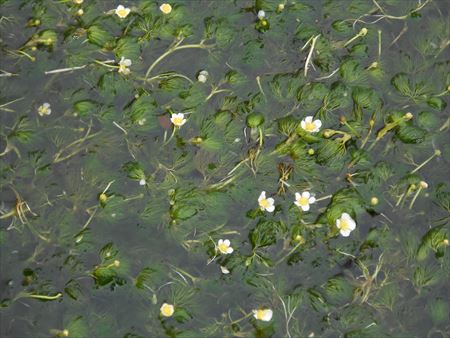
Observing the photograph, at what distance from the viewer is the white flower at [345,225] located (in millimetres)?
3762

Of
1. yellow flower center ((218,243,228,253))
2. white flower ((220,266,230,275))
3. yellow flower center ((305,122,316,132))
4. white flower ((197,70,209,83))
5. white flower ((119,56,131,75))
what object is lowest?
white flower ((220,266,230,275))

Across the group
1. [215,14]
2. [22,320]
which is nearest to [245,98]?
[215,14]

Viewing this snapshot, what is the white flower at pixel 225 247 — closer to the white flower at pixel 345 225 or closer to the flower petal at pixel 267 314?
the flower petal at pixel 267 314

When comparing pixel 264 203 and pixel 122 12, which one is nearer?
pixel 264 203

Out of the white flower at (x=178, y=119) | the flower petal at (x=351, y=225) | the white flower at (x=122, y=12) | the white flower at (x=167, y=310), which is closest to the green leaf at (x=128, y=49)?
the white flower at (x=122, y=12)

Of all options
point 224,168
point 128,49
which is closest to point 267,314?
point 224,168

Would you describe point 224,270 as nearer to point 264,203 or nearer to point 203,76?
point 264,203

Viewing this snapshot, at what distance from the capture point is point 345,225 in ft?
12.4

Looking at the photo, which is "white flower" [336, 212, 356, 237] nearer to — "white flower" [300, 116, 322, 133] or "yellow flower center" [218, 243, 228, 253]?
"white flower" [300, 116, 322, 133]

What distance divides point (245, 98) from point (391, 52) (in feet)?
3.30

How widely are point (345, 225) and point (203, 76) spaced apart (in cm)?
125

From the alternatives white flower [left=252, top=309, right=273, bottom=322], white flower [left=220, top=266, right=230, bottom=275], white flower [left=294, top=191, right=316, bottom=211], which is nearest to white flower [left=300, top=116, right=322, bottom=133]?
white flower [left=294, top=191, right=316, bottom=211]

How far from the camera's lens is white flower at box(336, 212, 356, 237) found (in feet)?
12.3

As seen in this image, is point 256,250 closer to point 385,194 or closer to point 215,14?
point 385,194
